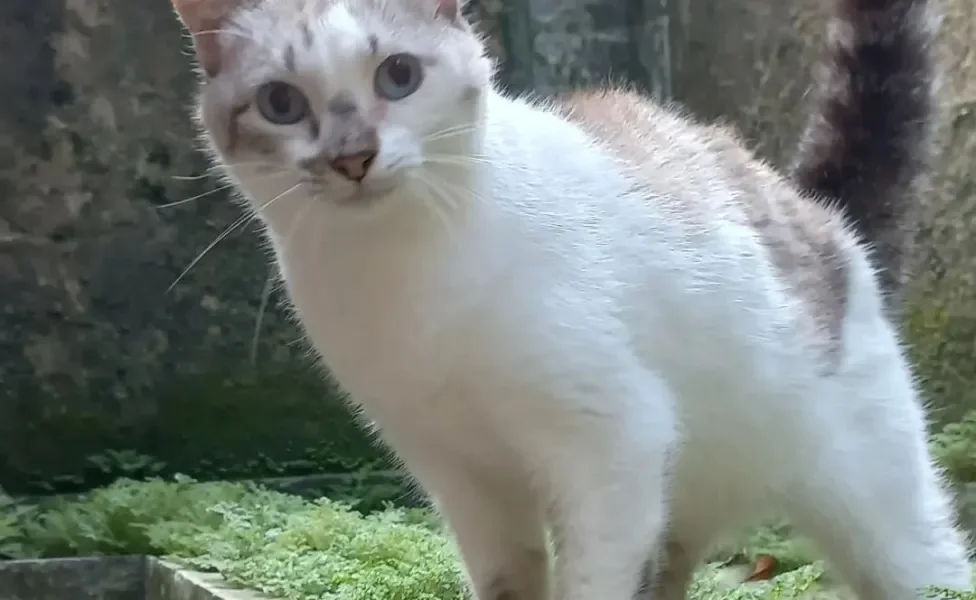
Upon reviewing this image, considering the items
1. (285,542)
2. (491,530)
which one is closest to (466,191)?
(491,530)

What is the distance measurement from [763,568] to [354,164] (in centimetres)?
102

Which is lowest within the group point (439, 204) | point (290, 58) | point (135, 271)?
point (439, 204)

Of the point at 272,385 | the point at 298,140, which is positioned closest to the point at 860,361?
the point at 298,140

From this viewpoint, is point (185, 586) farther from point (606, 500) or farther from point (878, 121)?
point (878, 121)

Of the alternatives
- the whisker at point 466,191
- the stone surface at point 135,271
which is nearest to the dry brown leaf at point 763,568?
the whisker at point 466,191

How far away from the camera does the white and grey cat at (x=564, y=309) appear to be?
0.99m

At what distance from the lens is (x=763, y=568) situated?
5.45ft

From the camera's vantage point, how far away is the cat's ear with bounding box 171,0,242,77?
3.47 feet

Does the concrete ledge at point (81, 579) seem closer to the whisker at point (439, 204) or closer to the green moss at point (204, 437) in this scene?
the green moss at point (204, 437)

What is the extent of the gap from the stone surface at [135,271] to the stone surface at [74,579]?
44 cm

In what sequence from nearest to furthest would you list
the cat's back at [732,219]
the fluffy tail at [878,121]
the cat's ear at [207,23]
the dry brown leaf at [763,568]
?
the cat's ear at [207,23]
the cat's back at [732,219]
the fluffy tail at [878,121]
the dry brown leaf at [763,568]

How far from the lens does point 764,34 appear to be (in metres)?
2.23

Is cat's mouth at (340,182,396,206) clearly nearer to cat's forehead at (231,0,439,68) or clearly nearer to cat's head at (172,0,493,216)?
cat's head at (172,0,493,216)

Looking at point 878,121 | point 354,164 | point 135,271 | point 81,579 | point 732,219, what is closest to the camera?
point 354,164
